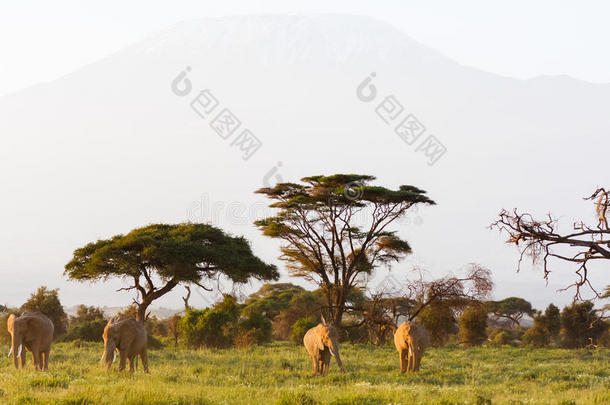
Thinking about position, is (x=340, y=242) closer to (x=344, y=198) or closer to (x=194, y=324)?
(x=344, y=198)

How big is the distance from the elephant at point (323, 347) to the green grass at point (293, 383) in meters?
0.37

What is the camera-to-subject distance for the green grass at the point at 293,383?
44.8ft

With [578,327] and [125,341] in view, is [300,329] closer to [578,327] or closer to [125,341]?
[125,341]

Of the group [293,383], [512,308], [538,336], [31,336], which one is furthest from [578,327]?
[31,336]

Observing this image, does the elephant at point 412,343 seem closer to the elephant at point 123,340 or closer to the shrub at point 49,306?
the elephant at point 123,340

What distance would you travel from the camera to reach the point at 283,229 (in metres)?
40.3

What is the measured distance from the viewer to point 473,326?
154ft

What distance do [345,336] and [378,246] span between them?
6.37 metres

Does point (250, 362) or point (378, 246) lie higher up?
point (378, 246)

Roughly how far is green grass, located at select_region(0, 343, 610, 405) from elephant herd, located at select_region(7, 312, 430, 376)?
0.49 m

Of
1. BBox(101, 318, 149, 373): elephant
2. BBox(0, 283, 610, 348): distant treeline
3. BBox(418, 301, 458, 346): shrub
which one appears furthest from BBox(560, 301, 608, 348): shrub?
BBox(101, 318, 149, 373): elephant

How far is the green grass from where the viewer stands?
13.7m

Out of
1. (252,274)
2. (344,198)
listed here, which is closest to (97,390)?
(252,274)

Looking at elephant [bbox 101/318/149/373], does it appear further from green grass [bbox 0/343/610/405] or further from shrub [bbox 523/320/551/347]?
shrub [bbox 523/320/551/347]
